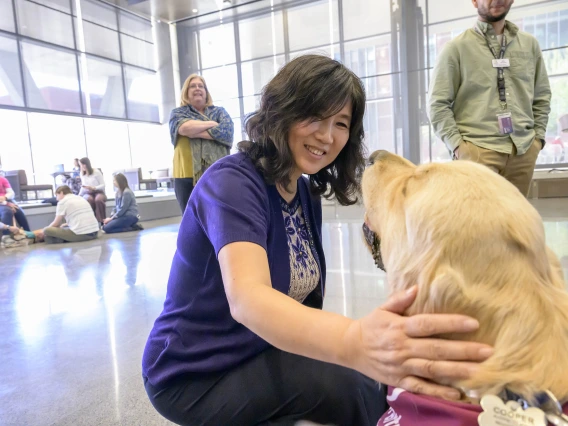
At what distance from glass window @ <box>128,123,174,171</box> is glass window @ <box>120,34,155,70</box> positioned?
1.98 metres

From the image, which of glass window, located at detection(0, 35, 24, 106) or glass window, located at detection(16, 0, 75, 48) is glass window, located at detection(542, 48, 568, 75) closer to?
glass window, located at detection(16, 0, 75, 48)

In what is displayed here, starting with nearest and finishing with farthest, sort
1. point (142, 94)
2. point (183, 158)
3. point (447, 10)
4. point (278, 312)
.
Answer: point (278, 312), point (183, 158), point (447, 10), point (142, 94)

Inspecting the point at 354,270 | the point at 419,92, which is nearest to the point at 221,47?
the point at 419,92

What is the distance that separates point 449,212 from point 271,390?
709 mm

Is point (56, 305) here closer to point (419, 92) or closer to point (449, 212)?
point (449, 212)

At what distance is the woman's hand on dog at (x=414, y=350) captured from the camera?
70 cm

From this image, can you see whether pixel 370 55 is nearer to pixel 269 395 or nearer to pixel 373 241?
pixel 373 241

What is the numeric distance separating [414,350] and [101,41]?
552 inches

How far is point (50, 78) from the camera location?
11.0 m

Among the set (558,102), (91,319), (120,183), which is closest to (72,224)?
(120,183)

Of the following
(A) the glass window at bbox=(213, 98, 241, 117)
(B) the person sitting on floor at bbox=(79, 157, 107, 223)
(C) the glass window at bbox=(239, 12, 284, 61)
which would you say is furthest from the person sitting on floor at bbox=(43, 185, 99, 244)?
(C) the glass window at bbox=(239, 12, 284, 61)

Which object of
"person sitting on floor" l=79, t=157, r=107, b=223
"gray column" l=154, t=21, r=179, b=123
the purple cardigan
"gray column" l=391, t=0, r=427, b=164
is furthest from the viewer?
"gray column" l=154, t=21, r=179, b=123

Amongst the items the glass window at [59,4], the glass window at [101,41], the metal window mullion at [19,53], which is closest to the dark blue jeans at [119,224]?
the metal window mullion at [19,53]

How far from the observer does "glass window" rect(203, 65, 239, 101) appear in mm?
13312
